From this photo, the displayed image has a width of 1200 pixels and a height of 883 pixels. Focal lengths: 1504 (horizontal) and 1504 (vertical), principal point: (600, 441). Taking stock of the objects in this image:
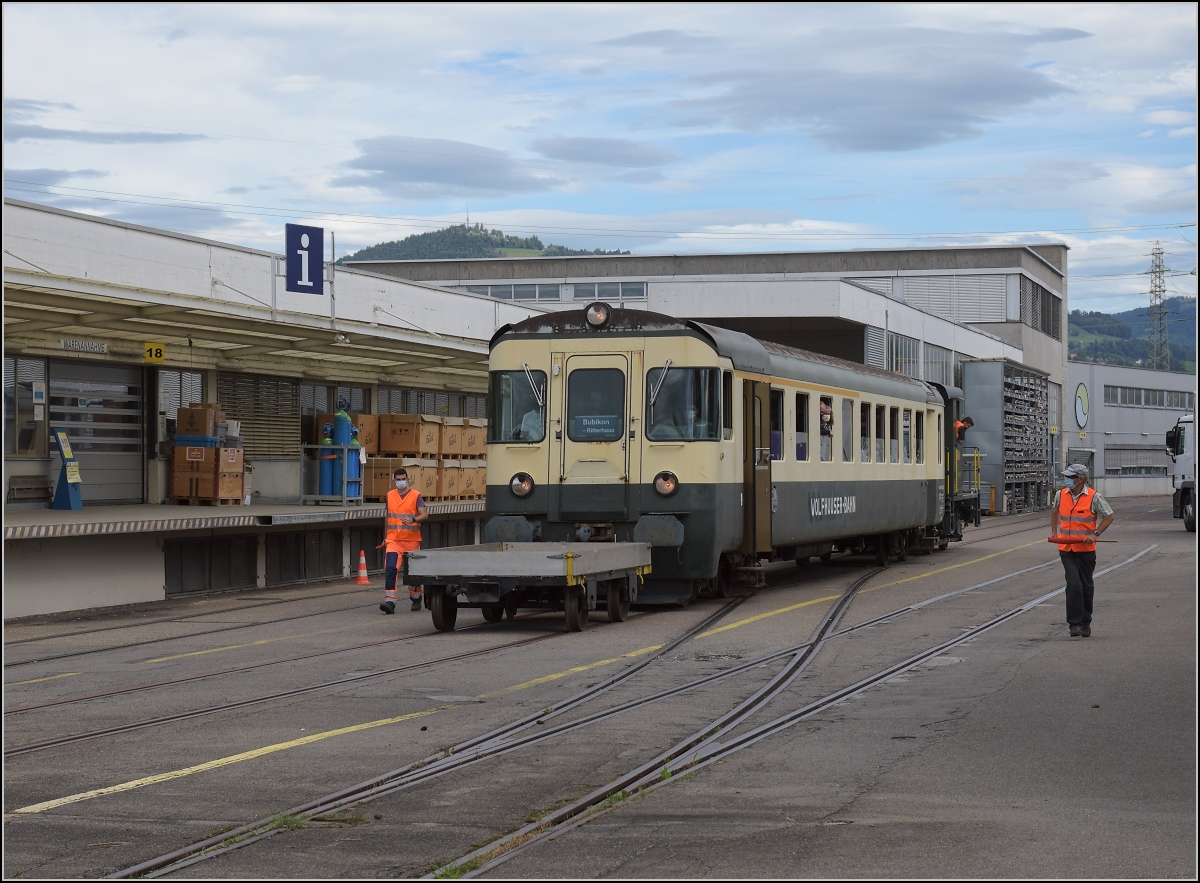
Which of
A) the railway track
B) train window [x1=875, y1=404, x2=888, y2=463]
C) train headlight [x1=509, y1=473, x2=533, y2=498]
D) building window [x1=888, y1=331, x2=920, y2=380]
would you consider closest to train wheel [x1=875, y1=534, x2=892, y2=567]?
train window [x1=875, y1=404, x2=888, y2=463]

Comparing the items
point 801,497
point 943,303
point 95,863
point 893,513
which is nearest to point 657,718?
point 95,863

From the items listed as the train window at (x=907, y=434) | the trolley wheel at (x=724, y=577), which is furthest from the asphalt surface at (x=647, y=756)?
the train window at (x=907, y=434)

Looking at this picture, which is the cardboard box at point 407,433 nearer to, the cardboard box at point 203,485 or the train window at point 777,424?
the cardboard box at point 203,485

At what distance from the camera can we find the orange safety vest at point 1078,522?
15.6 m

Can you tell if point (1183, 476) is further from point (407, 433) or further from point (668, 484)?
point (668, 484)

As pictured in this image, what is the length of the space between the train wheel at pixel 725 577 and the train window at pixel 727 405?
87.6 inches

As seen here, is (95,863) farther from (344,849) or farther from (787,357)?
(787,357)

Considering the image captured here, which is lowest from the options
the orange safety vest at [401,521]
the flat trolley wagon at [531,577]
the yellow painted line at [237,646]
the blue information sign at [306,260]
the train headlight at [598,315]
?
the yellow painted line at [237,646]

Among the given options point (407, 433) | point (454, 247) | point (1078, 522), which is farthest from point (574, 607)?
point (454, 247)

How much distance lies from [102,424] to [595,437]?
8.83 m

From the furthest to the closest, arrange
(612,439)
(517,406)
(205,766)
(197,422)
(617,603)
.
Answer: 1. (197,422)
2. (517,406)
3. (612,439)
4. (617,603)
5. (205,766)

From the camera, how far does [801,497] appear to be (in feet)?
69.7

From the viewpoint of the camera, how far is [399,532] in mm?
19312

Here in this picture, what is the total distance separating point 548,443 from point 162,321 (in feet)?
19.4
